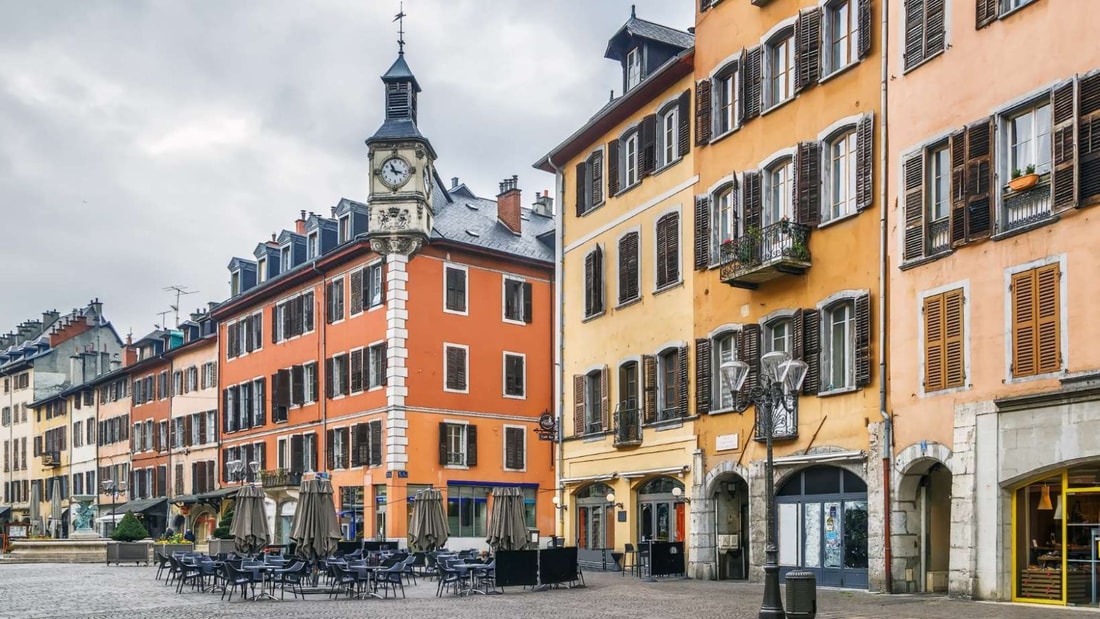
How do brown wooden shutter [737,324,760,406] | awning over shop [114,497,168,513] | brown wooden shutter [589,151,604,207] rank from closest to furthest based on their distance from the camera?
brown wooden shutter [737,324,760,406], brown wooden shutter [589,151,604,207], awning over shop [114,497,168,513]

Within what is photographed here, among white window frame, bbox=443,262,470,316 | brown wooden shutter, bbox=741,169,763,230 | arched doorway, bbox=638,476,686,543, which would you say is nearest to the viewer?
brown wooden shutter, bbox=741,169,763,230

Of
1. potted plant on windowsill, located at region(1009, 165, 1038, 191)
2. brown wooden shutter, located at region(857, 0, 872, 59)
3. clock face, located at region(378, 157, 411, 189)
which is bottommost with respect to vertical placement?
potted plant on windowsill, located at region(1009, 165, 1038, 191)

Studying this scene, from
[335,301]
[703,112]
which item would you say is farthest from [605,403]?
[335,301]

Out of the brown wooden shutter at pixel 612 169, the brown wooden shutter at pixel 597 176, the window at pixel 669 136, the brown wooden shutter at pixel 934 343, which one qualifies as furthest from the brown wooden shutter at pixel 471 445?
the brown wooden shutter at pixel 934 343

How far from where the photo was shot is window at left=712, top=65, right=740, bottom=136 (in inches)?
1158

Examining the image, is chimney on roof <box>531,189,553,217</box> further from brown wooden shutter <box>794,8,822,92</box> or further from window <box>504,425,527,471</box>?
brown wooden shutter <box>794,8,822,92</box>

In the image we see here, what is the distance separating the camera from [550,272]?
167 feet

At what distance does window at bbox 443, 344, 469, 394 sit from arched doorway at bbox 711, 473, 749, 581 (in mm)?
18977

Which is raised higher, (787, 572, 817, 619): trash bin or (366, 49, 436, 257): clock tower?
(366, 49, 436, 257): clock tower

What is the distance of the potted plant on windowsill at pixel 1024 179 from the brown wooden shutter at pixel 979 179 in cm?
60

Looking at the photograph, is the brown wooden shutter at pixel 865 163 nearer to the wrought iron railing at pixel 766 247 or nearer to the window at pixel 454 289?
the wrought iron railing at pixel 766 247

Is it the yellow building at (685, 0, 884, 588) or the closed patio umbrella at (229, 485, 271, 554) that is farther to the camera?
the closed patio umbrella at (229, 485, 271, 554)

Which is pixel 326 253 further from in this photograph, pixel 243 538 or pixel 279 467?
pixel 243 538

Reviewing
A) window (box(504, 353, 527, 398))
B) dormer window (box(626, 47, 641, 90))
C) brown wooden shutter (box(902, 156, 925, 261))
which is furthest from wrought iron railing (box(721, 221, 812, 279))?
window (box(504, 353, 527, 398))
